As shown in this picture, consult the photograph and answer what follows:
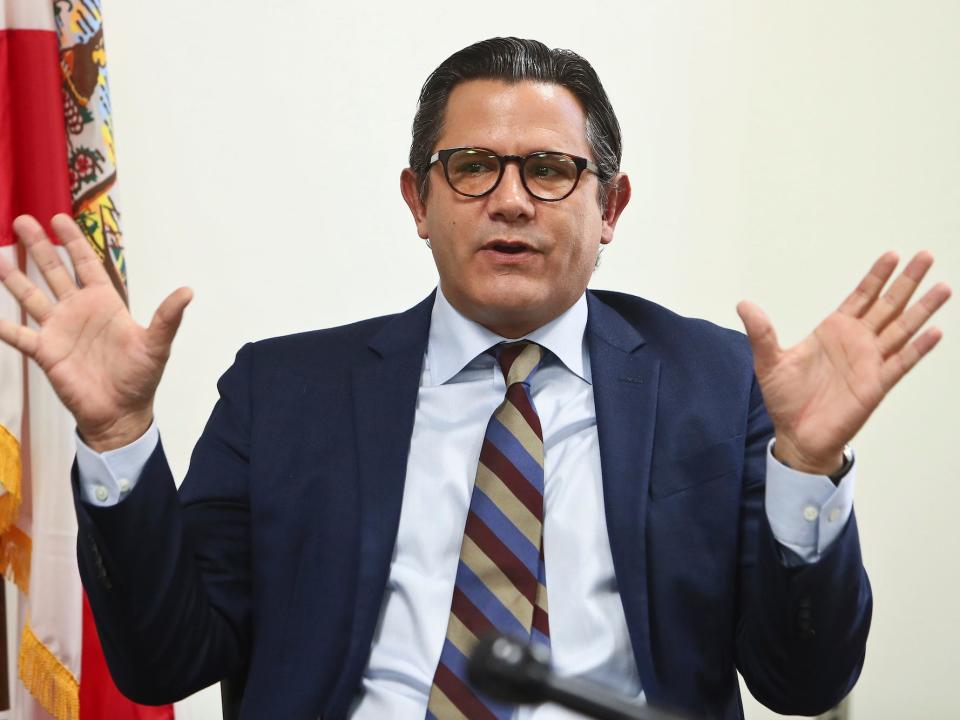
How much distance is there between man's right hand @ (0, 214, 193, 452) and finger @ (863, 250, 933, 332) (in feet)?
2.82

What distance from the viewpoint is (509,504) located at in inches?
69.7

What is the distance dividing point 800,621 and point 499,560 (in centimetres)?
43

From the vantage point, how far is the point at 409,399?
6.13 feet

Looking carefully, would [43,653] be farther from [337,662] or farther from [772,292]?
[772,292]

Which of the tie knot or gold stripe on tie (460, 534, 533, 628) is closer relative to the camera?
gold stripe on tie (460, 534, 533, 628)

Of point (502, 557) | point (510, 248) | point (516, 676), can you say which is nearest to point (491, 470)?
point (502, 557)

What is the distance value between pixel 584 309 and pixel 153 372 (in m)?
0.75

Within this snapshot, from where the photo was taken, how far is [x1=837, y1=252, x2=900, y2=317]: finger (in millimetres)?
1444

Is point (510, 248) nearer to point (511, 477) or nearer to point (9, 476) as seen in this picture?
point (511, 477)

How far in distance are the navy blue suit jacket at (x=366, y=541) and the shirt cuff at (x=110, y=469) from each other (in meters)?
0.01

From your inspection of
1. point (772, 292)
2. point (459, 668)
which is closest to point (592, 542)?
point (459, 668)

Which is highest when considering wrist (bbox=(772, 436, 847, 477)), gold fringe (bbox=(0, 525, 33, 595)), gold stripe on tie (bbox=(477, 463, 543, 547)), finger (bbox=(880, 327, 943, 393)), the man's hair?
the man's hair

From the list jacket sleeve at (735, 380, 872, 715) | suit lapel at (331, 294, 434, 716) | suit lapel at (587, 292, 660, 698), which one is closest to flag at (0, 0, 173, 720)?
suit lapel at (331, 294, 434, 716)

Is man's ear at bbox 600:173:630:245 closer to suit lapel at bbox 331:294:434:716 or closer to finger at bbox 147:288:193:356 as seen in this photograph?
suit lapel at bbox 331:294:434:716
